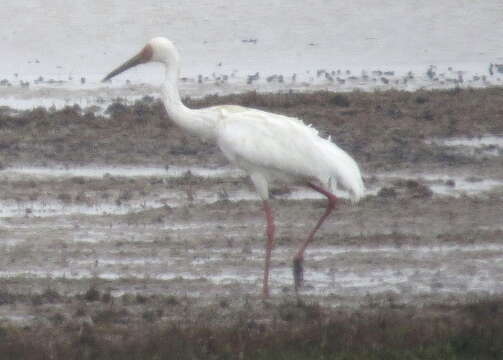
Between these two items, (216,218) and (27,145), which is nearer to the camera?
(216,218)

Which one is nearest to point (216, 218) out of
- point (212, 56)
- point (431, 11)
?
point (212, 56)

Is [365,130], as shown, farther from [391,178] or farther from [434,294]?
[434,294]

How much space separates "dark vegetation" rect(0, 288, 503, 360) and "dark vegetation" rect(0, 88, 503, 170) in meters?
5.60

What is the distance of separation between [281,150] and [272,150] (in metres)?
0.07

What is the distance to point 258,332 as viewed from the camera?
9422 mm

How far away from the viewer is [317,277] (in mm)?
11680

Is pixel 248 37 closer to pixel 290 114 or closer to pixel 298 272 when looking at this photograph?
pixel 290 114

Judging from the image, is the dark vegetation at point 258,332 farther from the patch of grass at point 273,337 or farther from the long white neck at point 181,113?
the long white neck at point 181,113

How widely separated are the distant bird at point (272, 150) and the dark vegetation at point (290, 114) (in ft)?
12.4

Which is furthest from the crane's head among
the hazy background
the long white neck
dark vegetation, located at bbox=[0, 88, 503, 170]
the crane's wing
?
the hazy background

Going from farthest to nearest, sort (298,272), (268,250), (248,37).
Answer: (248,37), (268,250), (298,272)

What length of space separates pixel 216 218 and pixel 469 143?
4.63 meters

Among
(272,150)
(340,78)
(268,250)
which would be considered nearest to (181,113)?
(272,150)

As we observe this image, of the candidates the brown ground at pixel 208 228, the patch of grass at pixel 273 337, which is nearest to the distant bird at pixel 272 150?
the brown ground at pixel 208 228
